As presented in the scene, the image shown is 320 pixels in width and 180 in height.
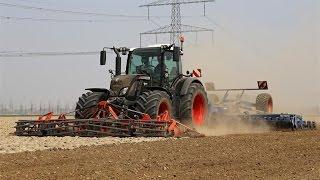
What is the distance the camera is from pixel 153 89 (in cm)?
1563

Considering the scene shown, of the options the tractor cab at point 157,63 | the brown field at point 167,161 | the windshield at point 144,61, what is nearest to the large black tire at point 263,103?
the tractor cab at point 157,63

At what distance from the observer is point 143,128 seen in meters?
13.8

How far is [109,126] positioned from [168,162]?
5403 millimetres

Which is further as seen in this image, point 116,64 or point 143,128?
point 116,64

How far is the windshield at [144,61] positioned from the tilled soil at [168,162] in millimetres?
5219

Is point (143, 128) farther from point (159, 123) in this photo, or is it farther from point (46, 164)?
point (46, 164)

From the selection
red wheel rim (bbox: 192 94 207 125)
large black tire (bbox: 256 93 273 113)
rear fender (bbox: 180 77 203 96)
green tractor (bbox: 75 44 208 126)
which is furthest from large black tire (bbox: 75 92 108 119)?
large black tire (bbox: 256 93 273 113)

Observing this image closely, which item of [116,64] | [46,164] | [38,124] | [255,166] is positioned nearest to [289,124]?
[116,64]

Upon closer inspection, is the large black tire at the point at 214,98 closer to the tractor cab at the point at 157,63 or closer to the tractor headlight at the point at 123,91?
the tractor cab at the point at 157,63

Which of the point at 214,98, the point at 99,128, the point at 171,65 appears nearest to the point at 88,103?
the point at 99,128

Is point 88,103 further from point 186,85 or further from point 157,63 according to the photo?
point 186,85

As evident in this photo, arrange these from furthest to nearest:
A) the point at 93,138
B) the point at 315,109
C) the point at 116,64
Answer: the point at 315,109 < the point at 116,64 < the point at 93,138

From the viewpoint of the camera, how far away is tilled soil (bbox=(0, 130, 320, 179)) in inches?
297

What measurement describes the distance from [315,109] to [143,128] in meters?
19.3
